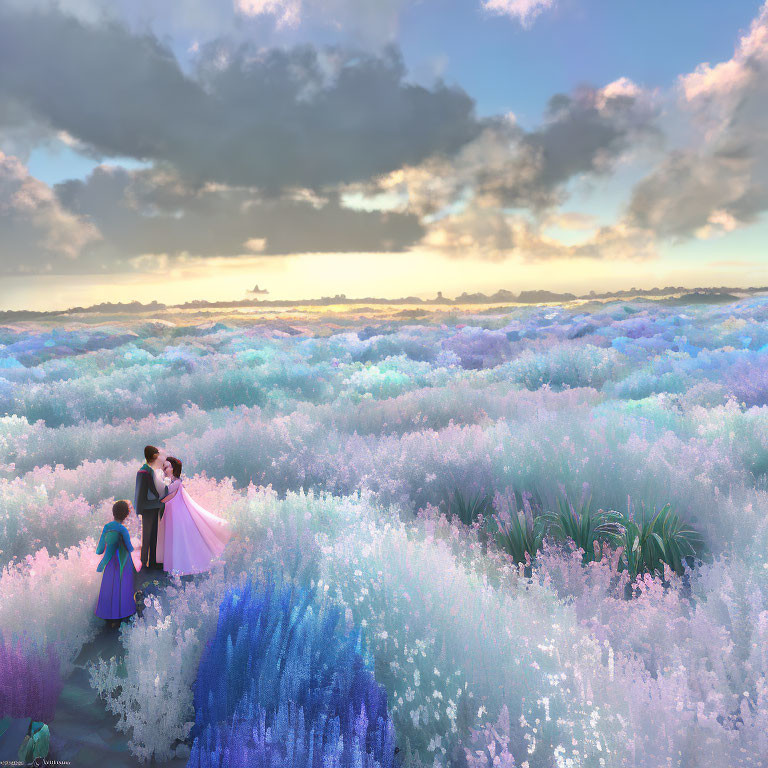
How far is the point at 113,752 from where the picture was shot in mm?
3002

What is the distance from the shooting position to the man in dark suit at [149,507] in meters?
4.93

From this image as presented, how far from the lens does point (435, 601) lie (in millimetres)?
3381

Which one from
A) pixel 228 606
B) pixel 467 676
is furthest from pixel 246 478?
pixel 467 676

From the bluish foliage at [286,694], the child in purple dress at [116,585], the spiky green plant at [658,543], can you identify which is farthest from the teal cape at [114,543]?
the spiky green plant at [658,543]

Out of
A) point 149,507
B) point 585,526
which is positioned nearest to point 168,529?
point 149,507

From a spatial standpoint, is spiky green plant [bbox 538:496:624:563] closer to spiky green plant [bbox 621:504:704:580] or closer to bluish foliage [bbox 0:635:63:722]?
spiky green plant [bbox 621:504:704:580]

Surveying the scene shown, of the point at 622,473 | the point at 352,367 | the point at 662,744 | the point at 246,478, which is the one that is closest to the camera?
the point at 662,744

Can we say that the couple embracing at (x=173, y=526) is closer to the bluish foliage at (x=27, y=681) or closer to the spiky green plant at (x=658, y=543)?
the bluish foliage at (x=27, y=681)

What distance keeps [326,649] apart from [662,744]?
1720 mm

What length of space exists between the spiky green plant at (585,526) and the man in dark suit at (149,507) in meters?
3.61

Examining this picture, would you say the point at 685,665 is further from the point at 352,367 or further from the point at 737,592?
the point at 352,367

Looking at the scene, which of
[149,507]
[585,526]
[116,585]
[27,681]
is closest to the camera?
[27,681]

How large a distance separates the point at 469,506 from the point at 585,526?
1310mm

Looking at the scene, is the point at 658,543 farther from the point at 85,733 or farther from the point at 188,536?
the point at 85,733
